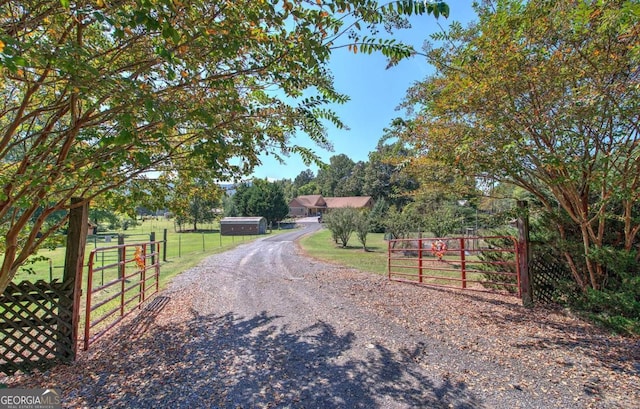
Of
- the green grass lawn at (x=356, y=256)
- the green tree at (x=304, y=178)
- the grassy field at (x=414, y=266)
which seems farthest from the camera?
the green tree at (x=304, y=178)

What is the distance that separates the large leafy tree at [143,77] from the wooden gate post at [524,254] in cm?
432

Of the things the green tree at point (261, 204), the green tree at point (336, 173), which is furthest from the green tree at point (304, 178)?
the green tree at point (261, 204)

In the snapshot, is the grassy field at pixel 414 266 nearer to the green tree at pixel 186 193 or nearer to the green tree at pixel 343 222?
the green tree at pixel 343 222

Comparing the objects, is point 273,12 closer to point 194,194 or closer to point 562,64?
point 194,194

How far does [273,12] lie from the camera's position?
97.4 inches

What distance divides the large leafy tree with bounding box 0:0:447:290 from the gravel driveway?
1.77 metres

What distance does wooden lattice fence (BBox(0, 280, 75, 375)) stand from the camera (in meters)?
3.55

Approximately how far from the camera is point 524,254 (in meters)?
5.84

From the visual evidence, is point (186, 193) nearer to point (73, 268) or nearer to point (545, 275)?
point (73, 268)

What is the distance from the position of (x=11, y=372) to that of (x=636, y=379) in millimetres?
6749

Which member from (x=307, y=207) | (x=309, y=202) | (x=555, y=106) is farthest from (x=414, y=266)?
(x=309, y=202)
